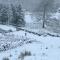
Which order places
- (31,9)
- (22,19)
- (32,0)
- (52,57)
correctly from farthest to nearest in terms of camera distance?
1. (32,0)
2. (31,9)
3. (22,19)
4. (52,57)

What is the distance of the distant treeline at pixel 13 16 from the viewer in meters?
40.3

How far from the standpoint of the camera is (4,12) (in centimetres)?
4184

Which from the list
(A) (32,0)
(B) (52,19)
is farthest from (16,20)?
(A) (32,0)

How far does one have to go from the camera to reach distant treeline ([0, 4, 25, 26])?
4034 cm

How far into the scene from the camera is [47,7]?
136 ft

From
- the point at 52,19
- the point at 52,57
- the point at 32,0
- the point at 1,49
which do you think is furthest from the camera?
the point at 32,0

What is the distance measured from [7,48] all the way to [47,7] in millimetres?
22821

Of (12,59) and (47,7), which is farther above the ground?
(47,7)

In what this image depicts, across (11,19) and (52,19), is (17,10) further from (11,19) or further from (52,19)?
(52,19)

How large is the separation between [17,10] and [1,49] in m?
22.1

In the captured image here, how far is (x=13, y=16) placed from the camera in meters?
41.3

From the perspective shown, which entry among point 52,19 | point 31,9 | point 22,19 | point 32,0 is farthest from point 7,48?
point 32,0

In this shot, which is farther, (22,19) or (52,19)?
(52,19)

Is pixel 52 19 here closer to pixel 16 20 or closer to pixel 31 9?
pixel 16 20
